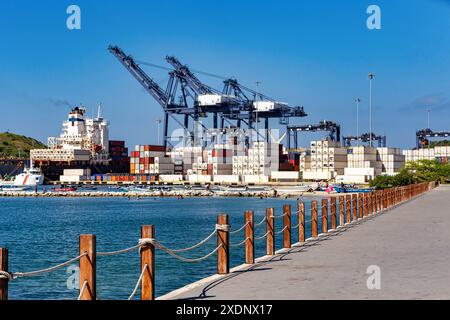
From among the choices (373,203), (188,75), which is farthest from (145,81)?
(373,203)

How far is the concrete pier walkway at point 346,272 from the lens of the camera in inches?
308

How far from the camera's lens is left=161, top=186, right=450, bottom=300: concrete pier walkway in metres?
7.82

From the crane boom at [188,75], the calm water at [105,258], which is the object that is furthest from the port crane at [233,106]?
the calm water at [105,258]

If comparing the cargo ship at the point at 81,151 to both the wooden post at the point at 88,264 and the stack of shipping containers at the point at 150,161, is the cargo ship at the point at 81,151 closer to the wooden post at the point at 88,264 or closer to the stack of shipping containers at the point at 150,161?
the stack of shipping containers at the point at 150,161

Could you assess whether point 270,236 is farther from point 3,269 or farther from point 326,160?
point 326,160

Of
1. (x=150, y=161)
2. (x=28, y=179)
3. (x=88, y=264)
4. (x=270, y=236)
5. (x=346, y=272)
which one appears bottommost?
(x=346, y=272)

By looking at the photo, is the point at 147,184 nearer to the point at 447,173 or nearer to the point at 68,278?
the point at 447,173

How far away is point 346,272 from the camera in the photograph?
9.52 metres

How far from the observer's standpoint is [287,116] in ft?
435

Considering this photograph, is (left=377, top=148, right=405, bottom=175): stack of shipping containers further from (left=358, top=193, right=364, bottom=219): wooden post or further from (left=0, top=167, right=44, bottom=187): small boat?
(left=358, top=193, right=364, bottom=219): wooden post

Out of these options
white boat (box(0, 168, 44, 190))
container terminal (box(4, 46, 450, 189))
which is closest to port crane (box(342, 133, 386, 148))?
container terminal (box(4, 46, 450, 189))

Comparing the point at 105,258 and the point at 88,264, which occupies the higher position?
the point at 88,264

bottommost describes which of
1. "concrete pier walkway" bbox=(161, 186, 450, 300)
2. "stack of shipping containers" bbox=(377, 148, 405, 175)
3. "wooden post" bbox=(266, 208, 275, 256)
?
"concrete pier walkway" bbox=(161, 186, 450, 300)

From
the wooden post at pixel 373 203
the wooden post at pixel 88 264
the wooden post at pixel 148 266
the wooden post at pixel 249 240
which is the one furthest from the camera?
the wooden post at pixel 373 203
